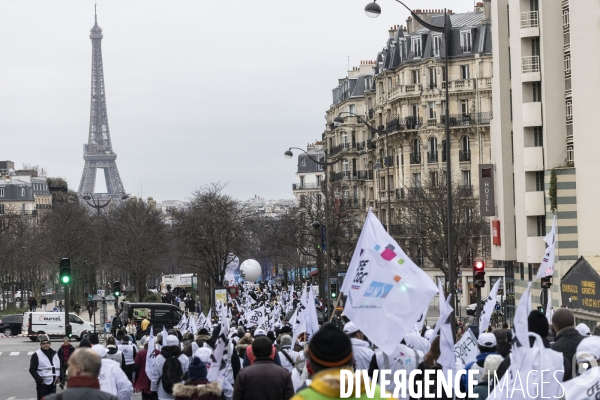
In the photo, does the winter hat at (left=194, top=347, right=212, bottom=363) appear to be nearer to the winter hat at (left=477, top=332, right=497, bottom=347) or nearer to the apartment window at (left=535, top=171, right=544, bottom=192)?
the winter hat at (left=477, top=332, right=497, bottom=347)

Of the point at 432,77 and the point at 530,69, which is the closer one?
the point at 530,69

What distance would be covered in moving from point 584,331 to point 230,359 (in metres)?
5.01

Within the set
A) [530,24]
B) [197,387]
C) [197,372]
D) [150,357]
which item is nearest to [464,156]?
[530,24]

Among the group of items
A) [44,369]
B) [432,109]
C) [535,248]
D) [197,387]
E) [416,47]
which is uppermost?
[416,47]

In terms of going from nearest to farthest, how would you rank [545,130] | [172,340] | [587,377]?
1. [587,377]
2. [172,340]
3. [545,130]

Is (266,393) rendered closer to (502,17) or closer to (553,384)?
(553,384)

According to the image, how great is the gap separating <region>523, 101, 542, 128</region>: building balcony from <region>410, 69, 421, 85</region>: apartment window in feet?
143

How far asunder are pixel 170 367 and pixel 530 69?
29995 mm

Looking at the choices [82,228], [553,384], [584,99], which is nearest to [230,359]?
[553,384]

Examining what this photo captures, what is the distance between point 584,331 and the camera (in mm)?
12461

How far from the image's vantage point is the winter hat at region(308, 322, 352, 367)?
585cm

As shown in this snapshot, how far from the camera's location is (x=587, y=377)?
7938 mm

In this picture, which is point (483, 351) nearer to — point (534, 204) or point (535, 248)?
point (535, 248)

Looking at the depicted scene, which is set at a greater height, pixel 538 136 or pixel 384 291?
pixel 538 136
